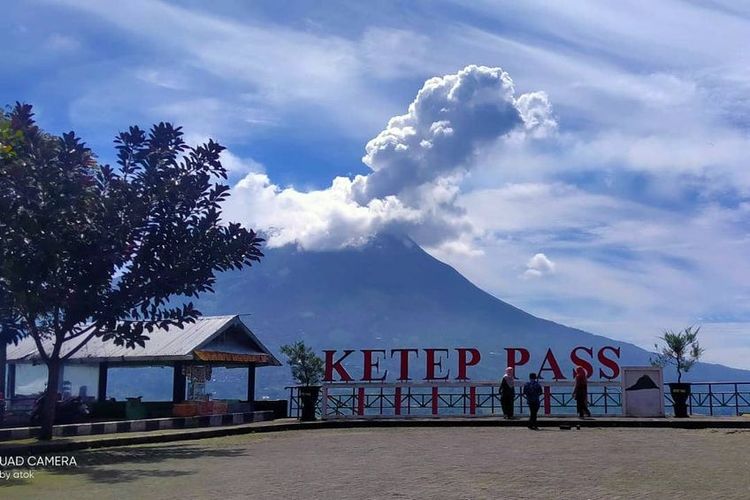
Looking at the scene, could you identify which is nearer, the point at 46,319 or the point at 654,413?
the point at 46,319

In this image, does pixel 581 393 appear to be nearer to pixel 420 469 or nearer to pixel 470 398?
pixel 470 398

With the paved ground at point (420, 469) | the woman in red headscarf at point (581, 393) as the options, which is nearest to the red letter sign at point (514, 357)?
the woman in red headscarf at point (581, 393)

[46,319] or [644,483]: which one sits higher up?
[46,319]

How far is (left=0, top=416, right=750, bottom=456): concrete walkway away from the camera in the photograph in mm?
19047

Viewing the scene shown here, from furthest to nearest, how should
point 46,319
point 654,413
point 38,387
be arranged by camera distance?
point 38,387
point 654,413
point 46,319

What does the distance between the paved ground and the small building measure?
887cm

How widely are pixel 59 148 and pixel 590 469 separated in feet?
43.2

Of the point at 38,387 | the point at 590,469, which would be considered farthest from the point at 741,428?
the point at 38,387

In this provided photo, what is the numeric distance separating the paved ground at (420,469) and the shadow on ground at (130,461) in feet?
0.07

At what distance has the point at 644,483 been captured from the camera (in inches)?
Answer: 471

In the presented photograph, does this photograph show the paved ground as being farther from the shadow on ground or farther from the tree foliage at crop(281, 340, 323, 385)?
the tree foliage at crop(281, 340, 323, 385)

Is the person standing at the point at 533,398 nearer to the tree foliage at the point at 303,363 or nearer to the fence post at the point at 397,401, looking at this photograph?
the fence post at the point at 397,401

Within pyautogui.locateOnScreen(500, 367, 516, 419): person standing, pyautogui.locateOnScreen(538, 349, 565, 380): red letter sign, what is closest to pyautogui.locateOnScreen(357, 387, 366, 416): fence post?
pyautogui.locateOnScreen(500, 367, 516, 419): person standing

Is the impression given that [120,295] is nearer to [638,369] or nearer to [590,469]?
[590,469]
